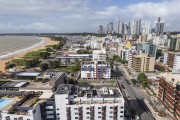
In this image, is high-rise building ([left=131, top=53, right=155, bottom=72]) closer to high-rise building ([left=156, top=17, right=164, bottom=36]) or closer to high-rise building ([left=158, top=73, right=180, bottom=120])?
high-rise building ([left=158, top=73, right=180, bottom=120])

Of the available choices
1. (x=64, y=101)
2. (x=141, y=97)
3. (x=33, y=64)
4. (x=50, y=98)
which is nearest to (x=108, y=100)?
(x=64, y=101)

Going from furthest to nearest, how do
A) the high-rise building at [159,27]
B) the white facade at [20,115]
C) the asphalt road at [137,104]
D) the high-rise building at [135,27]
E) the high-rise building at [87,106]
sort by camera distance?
1. the high-rise building at [135,27]
2. the high-rise building at [159,27]
3. the asphalt road at [137,104]
4. the high-rise building at [87,106]
5. the white facade at [20,115]

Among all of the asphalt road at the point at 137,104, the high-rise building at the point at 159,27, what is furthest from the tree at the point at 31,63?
the high-rise building at the point at 159,27

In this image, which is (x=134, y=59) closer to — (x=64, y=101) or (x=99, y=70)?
(x=99, y=70)

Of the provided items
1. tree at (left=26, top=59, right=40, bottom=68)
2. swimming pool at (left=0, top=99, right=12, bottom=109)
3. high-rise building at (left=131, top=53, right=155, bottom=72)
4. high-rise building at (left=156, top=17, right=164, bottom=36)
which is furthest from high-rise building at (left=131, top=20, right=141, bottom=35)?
swimming pool at (left=0, top=99, right=12, bottom=109)

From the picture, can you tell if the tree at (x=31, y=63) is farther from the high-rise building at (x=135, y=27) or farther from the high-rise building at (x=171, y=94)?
the high-rise building at (x=135, y=27)

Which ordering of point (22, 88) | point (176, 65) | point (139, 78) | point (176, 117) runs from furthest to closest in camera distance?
point (176, 65) < point (139, 78) < point (22, 88) < point (176, 117)

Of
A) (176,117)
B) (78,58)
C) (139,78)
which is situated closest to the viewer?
(176,117)

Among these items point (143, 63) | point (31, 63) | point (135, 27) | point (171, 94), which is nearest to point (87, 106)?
point (171, 94)
